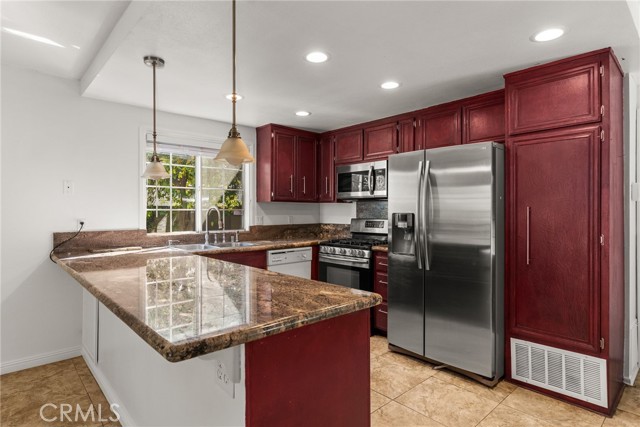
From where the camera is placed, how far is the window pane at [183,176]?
150 inches

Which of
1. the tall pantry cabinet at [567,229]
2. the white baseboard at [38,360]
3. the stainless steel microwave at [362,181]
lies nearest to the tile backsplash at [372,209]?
the stainless steel microwave at [362,181]

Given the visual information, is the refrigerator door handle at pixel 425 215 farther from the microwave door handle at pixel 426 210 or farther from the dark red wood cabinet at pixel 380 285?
the dark red wood cabinet at pixel 380 285

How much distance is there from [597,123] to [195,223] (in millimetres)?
3661

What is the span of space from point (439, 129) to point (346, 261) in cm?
163

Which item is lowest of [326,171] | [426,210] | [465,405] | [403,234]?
[465,405]

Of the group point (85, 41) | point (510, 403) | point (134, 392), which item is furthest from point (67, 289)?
point (510, 403)

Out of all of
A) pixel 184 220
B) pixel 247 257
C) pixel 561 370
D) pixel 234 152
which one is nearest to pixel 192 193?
pixel 184 220

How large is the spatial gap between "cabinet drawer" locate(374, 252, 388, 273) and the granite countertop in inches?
73.6

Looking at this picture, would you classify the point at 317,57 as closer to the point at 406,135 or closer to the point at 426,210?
the point at 426,210

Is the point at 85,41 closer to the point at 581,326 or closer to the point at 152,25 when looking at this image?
the point at 152,25

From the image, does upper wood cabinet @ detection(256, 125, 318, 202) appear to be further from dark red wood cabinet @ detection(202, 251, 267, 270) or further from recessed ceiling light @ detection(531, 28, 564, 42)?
recessed ceiling light @ detection(531, 28, 564, 42)

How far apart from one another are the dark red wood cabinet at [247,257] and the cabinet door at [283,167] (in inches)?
33.1

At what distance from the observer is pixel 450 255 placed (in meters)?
2.78

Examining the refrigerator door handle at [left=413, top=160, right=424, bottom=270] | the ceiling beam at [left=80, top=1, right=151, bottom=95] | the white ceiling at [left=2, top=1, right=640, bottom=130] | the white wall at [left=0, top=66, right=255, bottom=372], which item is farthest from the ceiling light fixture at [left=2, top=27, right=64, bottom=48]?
the refrigerator door handle at [left=413, top=160, right=424, bottom=270]
